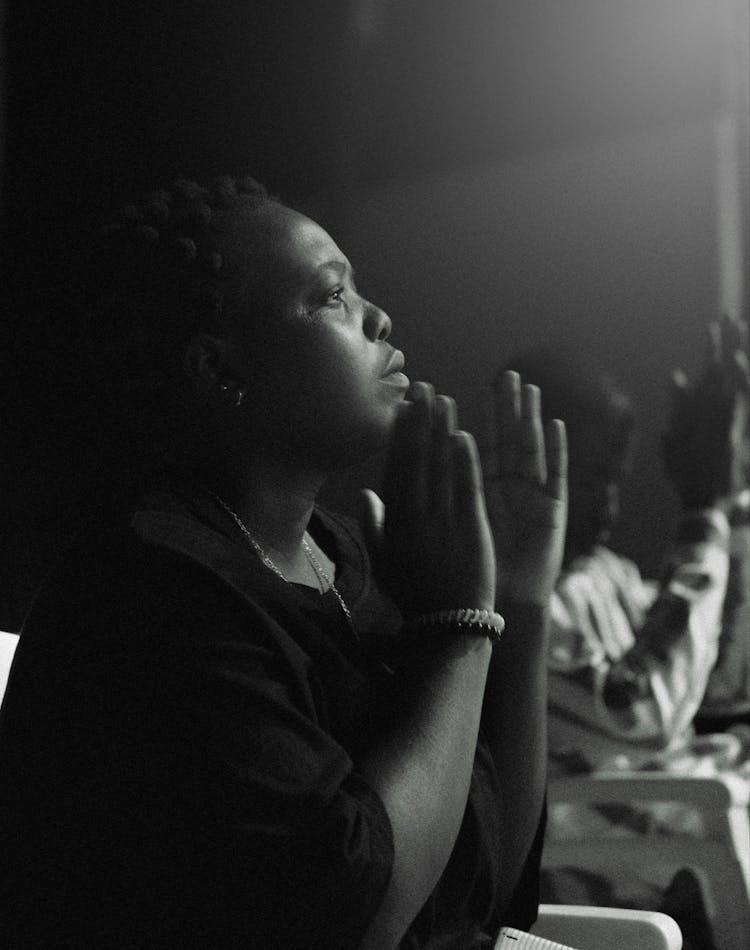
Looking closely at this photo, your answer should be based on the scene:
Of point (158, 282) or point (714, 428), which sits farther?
point (714, 428)

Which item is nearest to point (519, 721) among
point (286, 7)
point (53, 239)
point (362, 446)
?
point (362, 446)

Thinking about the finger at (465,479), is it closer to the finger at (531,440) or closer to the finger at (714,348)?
the finger at (531,440)

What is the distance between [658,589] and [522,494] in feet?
→ 3.49

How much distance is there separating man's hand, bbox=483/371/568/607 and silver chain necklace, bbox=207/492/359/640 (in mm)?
119

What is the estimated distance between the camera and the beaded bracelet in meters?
0.73

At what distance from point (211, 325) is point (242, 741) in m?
0.32

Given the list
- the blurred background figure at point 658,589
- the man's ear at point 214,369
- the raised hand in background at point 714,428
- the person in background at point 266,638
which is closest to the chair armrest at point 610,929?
the person in background at point 266,638

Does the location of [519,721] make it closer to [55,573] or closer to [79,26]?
[55,573]

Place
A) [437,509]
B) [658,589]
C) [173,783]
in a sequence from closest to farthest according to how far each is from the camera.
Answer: [173,783]
[437,509]
[658,589]

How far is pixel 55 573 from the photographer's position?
754 millimetres

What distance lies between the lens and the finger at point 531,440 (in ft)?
2.84

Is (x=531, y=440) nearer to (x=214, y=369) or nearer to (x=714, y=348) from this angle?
(x=214, y=369)

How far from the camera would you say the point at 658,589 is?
1.88m

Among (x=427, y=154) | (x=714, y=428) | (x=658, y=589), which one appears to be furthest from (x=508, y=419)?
(x=427, y=154)
